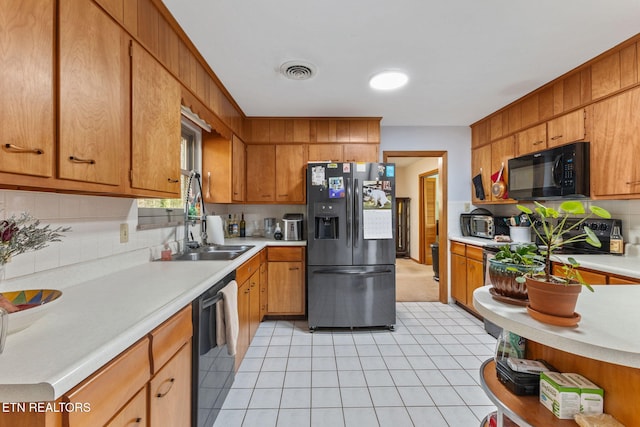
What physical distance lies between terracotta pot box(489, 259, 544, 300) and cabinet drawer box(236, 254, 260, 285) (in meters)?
1.59

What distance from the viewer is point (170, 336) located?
1.07 m

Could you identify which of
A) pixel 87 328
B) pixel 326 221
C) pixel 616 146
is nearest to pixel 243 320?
pixel 326 221

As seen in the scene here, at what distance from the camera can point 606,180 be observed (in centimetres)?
206

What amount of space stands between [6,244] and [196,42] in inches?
63.8

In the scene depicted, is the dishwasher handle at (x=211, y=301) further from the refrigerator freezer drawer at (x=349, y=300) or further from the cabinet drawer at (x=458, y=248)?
the cabinet drawer at (x=458, y=248)

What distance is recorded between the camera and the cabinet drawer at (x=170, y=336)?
3.16 feet

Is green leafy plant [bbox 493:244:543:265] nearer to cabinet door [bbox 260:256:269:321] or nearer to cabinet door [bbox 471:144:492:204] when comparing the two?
cabinet door [bbox 260:256:269:321]

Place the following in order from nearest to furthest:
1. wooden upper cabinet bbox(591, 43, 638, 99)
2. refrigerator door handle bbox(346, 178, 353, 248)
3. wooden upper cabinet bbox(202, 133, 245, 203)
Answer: wooden upper cabinet bbox(591, 43, 638, 99), refrigerator door handle bbox(346, 178, 353, 248), wooden upper cabinet bbox(202, 133, 245, 203)

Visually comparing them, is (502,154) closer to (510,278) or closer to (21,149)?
(510,278)

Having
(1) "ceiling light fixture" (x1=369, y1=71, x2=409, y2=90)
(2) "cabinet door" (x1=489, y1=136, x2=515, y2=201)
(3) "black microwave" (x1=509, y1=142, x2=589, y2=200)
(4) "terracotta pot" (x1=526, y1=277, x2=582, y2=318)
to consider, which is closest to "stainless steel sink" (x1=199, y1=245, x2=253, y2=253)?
(1) "ceiling light fixture" (x1=369, y1=71, x2=409, y2=90)

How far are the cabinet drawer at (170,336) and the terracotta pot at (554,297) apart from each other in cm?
124

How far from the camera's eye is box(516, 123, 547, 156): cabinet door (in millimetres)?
2594

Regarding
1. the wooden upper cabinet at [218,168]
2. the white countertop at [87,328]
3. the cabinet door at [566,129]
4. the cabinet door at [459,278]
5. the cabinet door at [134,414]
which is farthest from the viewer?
the cabinet door at [459,278]

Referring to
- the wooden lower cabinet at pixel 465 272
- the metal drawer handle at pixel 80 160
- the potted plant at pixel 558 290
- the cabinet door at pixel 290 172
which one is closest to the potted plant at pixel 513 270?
the potted plant at pixel 558 290
